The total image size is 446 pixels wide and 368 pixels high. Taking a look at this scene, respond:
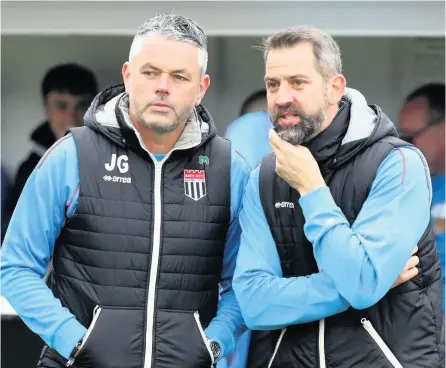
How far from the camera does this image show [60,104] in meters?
4.74

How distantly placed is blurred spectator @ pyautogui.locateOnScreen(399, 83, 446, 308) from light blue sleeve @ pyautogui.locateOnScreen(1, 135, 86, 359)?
226 centimetres

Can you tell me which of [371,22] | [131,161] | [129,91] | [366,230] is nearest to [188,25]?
[129,91]

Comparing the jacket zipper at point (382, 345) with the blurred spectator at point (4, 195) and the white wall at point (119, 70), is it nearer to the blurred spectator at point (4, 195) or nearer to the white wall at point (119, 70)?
the white wall at point (119, 70)

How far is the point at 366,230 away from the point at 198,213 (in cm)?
54

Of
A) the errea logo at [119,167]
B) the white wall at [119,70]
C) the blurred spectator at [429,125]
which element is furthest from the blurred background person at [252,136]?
the errea logo at [119,167]

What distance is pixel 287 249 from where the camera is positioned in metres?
2.51

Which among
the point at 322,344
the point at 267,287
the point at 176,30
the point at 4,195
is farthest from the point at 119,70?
the point at 322,344

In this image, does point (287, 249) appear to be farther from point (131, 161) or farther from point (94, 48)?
point (94, 48)

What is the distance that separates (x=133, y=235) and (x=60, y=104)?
235 cm

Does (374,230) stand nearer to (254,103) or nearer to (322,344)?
(322,344)

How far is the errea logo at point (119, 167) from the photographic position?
8.48 feet

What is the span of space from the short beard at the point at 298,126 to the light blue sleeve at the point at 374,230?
0.65 ft

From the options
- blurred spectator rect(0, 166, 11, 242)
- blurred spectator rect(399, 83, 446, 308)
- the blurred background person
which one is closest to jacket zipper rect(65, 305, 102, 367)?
the blurred background person

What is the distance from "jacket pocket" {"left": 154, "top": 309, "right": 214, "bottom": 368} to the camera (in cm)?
251
